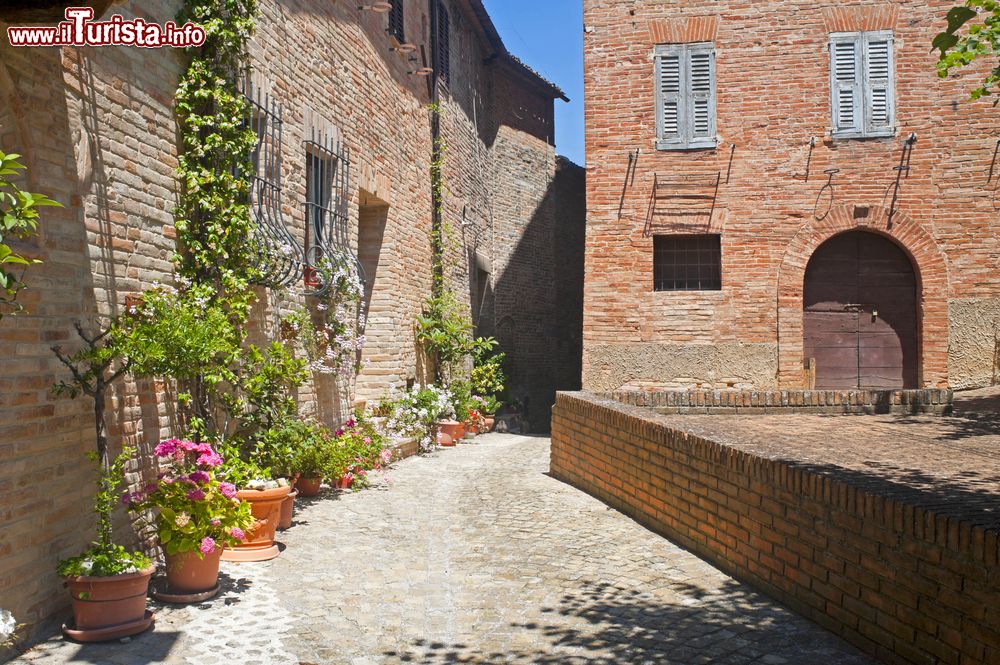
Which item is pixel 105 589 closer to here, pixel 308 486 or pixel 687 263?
pixel 308 486

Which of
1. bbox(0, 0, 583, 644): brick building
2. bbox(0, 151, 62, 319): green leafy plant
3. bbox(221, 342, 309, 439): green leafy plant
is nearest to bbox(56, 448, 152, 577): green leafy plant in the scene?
bbox(0, 0, 583, 644): brick building

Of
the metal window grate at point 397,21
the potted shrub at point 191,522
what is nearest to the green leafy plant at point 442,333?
the metal window grate at point 397,21

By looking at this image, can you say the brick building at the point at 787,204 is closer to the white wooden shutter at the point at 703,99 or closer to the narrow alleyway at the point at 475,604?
the white wooden shutter at the point at 703,99

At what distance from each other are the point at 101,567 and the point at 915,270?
450 inches

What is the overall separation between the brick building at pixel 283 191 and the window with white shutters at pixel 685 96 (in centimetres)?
342

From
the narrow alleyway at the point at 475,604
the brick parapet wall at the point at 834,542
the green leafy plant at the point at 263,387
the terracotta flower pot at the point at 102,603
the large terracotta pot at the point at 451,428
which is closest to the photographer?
the brick parapet wall at the point at 834,542

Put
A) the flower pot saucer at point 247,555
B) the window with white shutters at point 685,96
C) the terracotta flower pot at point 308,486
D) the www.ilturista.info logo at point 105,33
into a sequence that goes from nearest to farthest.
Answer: the www.ilturista.info logo at point 105,33 → the flower pot saucer at point 247,555 → the terracotta flower pot at point 308,486 → the window with white shutters at point 685,96

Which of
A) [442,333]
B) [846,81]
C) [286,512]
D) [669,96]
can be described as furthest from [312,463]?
[846,81]

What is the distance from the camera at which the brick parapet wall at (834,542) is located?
3314mm

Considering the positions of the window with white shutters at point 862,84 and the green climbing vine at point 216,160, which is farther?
the window with white shutters at point 862,84

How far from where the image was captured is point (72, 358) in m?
4.45

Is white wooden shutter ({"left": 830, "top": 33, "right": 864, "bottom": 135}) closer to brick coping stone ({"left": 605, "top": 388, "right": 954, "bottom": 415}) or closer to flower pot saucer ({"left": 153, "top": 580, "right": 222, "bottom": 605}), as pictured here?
brick coping stone ({"left": 605, "top": 388, "right": 954, "bottom": 415})

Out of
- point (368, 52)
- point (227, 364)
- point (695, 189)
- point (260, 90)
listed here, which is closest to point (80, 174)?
point (227, 364)

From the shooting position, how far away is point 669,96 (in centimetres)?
1260
